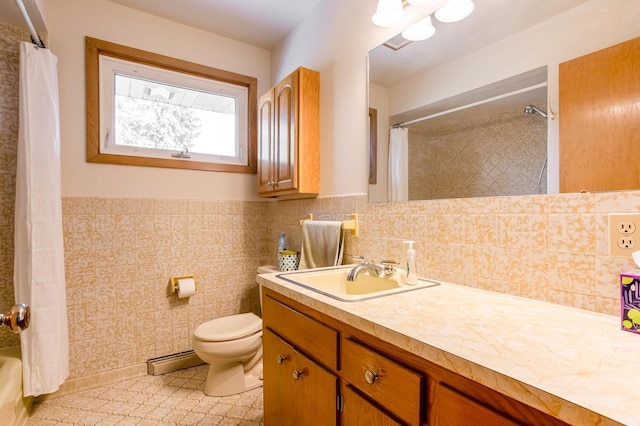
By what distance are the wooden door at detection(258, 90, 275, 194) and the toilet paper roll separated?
821 millimetres

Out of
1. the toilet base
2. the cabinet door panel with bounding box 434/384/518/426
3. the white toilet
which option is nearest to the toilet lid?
the white toilet

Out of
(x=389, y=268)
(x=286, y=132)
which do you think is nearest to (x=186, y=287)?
(x=286, y=132)

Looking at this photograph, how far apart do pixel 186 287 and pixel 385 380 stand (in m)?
1.82

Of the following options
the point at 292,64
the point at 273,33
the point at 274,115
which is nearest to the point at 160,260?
the point at 274,115

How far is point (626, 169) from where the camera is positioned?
2.66ft

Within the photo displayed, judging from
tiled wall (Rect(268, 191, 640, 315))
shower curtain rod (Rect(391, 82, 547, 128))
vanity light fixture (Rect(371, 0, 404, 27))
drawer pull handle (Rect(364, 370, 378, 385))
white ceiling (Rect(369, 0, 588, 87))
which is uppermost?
vanity light fixture (Rect(371, 0, 404, 27))

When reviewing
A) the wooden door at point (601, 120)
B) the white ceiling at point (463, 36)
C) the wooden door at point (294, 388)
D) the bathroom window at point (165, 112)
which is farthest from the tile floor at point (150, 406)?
the white ceiling at point (463, 36)

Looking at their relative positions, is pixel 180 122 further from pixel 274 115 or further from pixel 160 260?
pixel 160 260

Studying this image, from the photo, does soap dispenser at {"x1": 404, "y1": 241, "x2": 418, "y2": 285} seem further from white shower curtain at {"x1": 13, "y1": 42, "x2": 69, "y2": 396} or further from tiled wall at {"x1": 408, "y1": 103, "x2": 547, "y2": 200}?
white shower curtain at {"x1": 13, "y1": 42, "x2": 69, "y2": 396}

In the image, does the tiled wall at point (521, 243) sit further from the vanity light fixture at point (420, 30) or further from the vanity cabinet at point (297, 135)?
the vanity light fixture at point (420, 30)

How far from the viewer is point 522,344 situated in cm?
62

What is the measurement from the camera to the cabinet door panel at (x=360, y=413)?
741 mm

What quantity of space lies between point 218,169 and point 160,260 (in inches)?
30.9

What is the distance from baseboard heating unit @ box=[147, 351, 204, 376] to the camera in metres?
2.10
